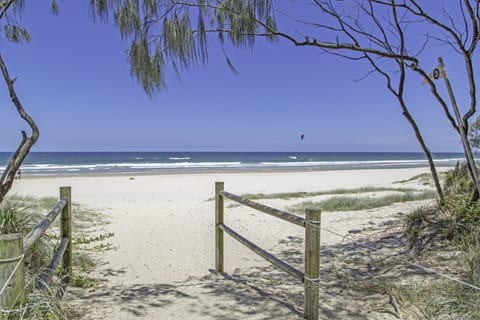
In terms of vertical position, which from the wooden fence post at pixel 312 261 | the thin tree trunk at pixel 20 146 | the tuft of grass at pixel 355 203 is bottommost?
the tuft of grass at pixel 355 203

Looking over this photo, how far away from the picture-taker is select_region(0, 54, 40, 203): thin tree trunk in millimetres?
2850

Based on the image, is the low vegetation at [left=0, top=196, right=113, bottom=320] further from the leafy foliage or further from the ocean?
the ocean

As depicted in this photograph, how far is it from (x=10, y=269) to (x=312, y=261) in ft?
5.87

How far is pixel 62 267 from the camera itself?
3.63 m

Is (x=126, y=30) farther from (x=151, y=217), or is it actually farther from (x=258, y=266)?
(x=151, y=217)

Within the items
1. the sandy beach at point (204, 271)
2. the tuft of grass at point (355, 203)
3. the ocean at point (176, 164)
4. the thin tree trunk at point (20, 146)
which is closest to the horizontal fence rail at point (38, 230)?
the thin tree trunk at point (20, 146)

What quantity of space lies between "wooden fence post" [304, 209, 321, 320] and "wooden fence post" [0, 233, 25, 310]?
1.70m

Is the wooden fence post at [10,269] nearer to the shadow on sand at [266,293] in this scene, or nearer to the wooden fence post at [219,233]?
the shadow on sand at [266,293]

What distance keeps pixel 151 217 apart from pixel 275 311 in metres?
5.11

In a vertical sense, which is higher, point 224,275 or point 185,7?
point 185,7

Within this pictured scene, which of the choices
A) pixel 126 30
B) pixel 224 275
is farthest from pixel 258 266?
pixel 126 30

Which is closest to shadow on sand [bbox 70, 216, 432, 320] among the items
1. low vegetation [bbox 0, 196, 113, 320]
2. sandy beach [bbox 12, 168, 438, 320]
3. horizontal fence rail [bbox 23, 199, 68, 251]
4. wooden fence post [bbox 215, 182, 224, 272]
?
sandy beach [bbox 12, 168, 438, 320]

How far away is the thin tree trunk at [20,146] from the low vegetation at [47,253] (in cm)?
39

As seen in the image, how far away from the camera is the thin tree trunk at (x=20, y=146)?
2850 mm
